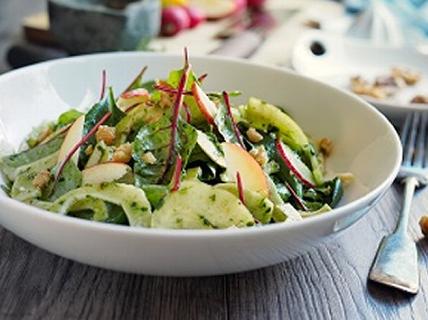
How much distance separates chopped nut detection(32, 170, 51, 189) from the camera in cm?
96

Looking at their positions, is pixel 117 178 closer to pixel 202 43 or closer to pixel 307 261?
pixel 307 261

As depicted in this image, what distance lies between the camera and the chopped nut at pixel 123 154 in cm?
95

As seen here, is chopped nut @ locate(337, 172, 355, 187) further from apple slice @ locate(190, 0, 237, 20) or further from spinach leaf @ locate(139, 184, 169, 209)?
apple slice @ locate(190, 0, 237, 20)

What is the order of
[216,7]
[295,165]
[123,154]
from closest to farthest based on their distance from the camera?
[123,154], [295,165], [216,7]

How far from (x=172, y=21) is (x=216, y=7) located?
314 millimetres

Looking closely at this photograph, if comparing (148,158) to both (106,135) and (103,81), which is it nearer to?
(106,135)

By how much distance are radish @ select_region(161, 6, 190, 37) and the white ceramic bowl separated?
3.10 feet

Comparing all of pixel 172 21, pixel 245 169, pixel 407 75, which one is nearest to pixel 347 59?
pixel 407 75

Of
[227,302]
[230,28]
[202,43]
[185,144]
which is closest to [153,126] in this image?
[185,144]

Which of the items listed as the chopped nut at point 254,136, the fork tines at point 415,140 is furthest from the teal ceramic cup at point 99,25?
the chopped nut at point 254,136

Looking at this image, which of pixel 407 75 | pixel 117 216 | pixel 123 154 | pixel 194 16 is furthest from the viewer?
pixel 194 16

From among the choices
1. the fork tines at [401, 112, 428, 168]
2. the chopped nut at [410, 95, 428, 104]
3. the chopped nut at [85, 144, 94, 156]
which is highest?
the chopped nut at [85, 144, 94, 156]

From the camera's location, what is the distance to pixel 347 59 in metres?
1.92

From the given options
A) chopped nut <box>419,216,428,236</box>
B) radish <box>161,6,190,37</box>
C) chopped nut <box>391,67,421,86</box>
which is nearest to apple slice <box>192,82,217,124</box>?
chopped nut <box>419,216,428,236</box>
